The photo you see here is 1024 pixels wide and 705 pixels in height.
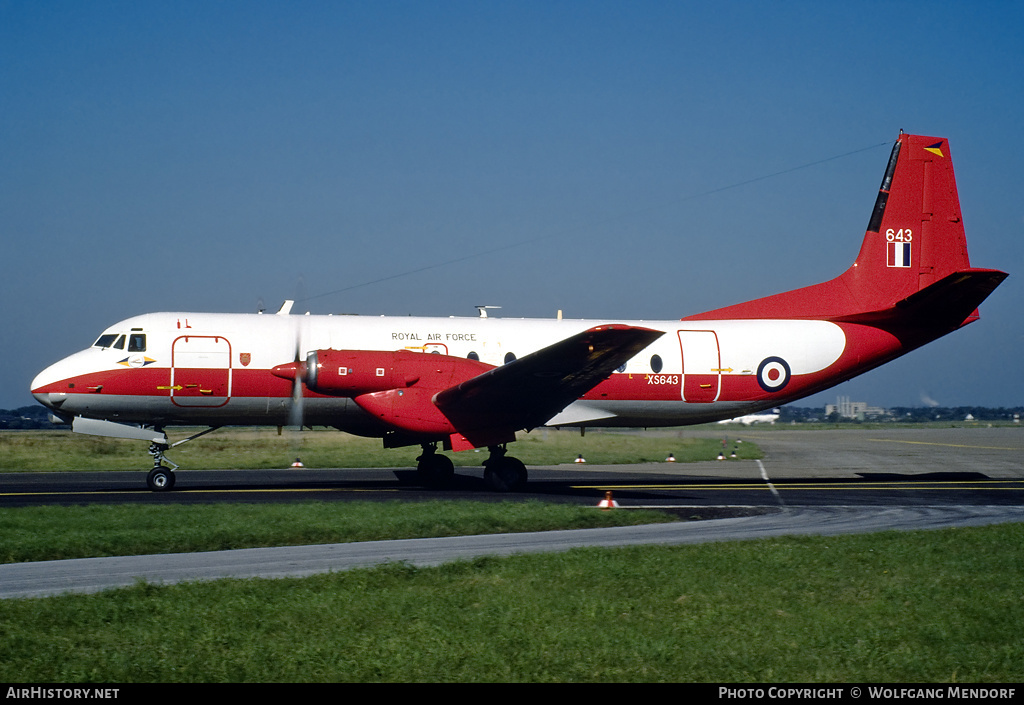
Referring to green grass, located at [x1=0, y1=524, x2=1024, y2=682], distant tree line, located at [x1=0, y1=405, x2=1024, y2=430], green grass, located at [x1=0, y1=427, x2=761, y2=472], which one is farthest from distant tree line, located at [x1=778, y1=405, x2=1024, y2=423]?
green grass, located at [x1=0, y1=524, x2=1024, y2=682]

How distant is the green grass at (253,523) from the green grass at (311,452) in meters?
12.8

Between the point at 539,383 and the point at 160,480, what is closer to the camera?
the point at 160,480

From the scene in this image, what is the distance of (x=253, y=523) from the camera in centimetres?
1437

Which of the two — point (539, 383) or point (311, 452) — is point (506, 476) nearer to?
point (539, 383)

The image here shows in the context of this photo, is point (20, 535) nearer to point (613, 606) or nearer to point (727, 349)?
point (613, 606)

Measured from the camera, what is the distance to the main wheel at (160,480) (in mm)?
19500

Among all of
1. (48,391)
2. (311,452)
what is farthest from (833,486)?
(311,452)

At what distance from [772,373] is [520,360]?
787 centimetres

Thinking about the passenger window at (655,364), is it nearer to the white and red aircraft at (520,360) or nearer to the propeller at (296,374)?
the white and red aircraft at (520,360)

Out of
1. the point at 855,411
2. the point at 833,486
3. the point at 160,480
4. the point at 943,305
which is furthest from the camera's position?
the point at 855,411

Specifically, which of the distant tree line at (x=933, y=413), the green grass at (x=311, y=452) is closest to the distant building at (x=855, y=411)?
the distant tree line at (x=933, y=413)

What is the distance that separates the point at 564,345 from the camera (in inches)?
717

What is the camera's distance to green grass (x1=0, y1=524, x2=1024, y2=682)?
6.67 m

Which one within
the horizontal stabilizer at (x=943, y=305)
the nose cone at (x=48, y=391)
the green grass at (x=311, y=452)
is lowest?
the green grass at (x=311, y=452)
